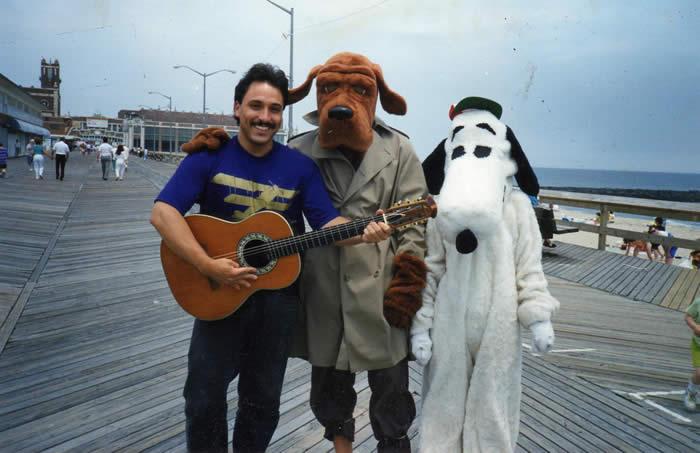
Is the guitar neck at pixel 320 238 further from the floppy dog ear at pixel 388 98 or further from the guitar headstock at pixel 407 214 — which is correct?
the floppy dog ear at pixel 388 98

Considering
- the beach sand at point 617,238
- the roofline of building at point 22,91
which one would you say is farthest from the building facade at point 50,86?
the beach sand at point 617,238

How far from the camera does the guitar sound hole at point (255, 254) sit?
204cm

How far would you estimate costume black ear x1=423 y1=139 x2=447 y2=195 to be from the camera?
2105 millimetres

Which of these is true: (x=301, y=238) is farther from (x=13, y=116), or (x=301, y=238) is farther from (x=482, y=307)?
(x=13, y=116)

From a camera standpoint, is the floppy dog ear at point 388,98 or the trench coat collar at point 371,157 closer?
the trench coat collar at point 371,157

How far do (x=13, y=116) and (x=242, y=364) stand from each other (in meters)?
47.3

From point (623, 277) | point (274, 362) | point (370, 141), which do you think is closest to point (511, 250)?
point (370, 141)

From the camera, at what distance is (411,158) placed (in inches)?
87.1

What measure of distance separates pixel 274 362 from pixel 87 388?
171cm

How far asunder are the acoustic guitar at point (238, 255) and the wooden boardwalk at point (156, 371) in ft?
3.31

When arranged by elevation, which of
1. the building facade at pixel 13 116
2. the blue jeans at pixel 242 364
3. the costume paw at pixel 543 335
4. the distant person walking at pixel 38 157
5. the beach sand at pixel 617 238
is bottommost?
the beach sand at pixel 617 238

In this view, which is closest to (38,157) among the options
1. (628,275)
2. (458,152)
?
(628,275)

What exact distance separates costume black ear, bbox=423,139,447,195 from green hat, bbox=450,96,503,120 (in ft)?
0.51

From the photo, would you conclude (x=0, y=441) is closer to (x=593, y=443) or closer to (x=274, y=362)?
(x=274, y=362)
